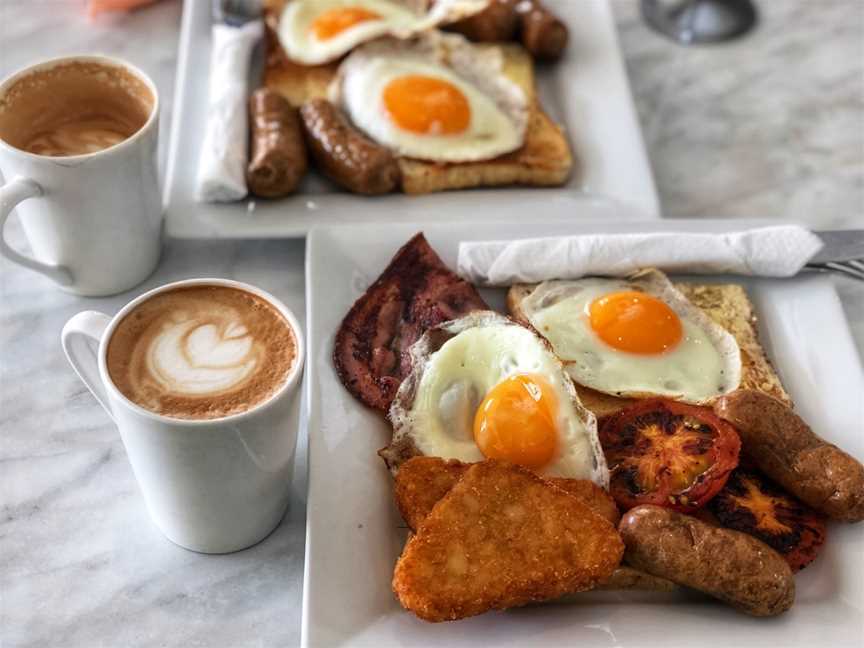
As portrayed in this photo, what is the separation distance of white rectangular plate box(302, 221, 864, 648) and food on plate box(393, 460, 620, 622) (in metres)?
0.09

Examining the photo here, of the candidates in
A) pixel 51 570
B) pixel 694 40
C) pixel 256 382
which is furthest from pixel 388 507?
pixel 694 40

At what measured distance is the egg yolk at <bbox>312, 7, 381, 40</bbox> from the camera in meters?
3.05

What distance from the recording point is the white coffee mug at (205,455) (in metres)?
1.72

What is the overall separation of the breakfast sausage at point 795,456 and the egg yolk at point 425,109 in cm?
113

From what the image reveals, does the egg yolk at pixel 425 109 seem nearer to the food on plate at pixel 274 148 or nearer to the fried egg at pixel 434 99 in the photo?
the fried egg at pixel 434 99

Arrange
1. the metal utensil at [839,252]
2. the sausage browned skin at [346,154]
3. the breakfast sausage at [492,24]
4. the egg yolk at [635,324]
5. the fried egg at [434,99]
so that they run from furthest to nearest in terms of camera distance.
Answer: the breakfast sausage at [492,24], the fried egg at [434,99], the sausage browned skin at [346,154], the metal utensil at [839,252], the egg yolk at [635,324]

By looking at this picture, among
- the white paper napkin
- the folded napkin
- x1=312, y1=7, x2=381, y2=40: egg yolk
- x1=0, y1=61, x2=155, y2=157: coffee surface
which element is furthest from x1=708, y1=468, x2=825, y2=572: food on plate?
x1=312, y1=7, x2=381, y2=40: egg yolk

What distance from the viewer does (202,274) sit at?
8.53 ft

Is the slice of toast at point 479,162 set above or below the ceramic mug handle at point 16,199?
below

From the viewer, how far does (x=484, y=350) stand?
83.9 inches

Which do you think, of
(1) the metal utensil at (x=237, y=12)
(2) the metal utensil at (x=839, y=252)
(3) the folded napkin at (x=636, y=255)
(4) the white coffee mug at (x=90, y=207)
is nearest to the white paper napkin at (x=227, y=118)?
(1) the metal utensil at (x=237, y=12)

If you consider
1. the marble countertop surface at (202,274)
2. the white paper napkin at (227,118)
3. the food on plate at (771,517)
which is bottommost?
the marble countertop surface at (202,274)

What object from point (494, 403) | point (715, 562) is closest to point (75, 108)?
point (494, 403)

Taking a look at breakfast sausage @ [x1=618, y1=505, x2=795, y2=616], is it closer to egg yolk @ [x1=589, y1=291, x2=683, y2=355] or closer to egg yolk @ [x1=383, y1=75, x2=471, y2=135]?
egg yolk @ [x1=589, y1=291, x2=683, y2=355]
